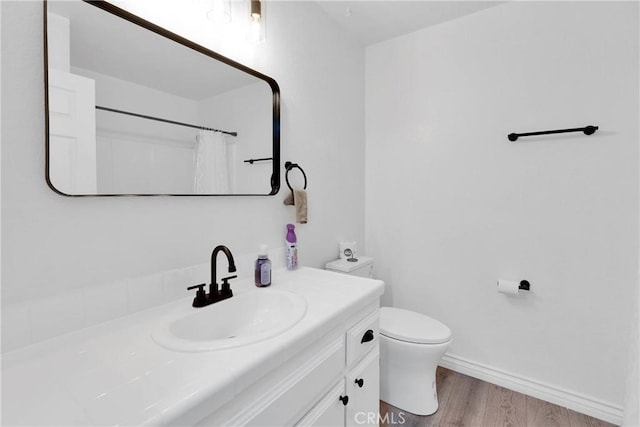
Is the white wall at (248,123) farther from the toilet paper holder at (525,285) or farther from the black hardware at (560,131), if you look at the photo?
the toilet paper holder at (525,285)

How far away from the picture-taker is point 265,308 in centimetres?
118

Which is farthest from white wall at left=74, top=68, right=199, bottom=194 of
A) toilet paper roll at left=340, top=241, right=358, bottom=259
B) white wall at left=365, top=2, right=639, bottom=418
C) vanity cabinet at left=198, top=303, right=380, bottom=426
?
white wall at left=365, top=2, right=639, bottom=418

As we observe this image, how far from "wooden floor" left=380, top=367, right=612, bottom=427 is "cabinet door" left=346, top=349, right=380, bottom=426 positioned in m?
0.43

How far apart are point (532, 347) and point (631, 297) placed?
1.81 ft

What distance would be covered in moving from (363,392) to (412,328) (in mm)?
→ 583

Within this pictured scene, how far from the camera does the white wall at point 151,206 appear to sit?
76 centimetres

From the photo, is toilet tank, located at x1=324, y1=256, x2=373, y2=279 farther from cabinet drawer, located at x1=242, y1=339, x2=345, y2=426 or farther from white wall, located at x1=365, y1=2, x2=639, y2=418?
cabinet drawer, located at x1=242, y1=339, x2=345, y2=426

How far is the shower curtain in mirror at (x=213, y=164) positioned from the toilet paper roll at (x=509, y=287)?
1.62 m

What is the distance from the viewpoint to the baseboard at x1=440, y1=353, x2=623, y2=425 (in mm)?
1593

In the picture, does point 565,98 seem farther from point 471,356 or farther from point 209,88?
point 209,88

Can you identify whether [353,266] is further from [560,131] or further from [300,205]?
[560,131]

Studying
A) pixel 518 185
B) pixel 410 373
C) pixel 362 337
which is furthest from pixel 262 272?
pixel 518 185

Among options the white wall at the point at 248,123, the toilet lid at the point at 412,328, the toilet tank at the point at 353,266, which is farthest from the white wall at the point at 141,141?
the toilet lid at the point at 412,328

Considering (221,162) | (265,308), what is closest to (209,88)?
(221,162)
